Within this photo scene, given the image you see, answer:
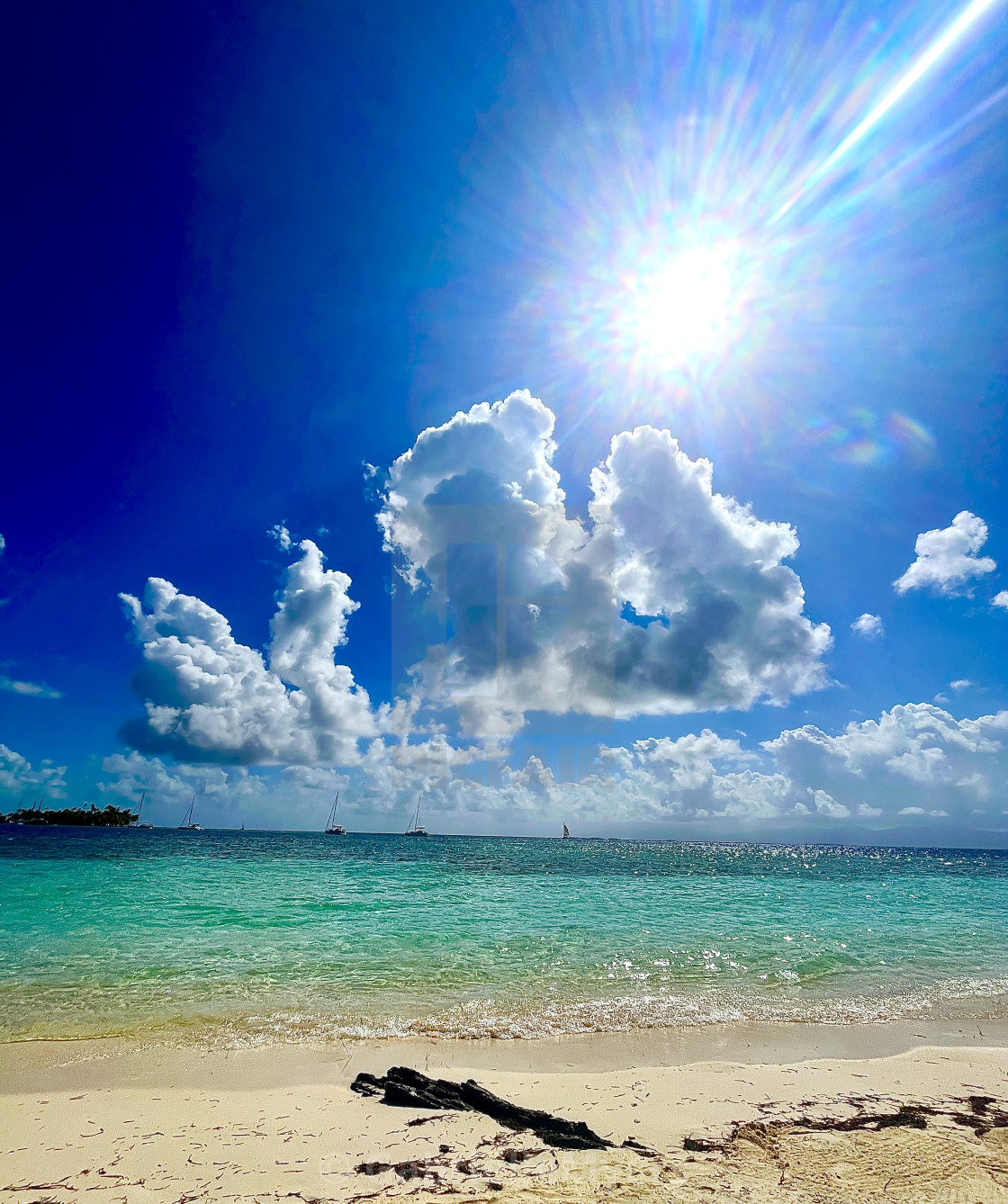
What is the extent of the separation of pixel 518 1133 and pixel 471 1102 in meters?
0.98

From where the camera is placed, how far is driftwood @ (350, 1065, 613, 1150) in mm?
6773

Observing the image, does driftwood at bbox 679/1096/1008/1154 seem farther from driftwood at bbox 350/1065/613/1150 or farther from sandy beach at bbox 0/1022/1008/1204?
driftwood at bbox 350/1065/613/1150

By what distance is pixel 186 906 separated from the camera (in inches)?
960

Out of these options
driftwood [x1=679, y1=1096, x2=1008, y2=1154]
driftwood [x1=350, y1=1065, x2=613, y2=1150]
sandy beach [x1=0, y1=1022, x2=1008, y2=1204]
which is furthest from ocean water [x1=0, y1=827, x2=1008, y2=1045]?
driftwood [x1=679, y1=1096, x2=1008, y2=1154]

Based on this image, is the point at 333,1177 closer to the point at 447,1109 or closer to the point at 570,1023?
the point at 447,1109

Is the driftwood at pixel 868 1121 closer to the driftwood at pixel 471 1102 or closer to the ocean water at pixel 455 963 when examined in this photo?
the driftwood at pixel 471 1102

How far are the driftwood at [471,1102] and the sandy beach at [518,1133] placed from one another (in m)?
0.19

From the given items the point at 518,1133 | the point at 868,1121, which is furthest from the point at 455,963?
the point at 868,1121

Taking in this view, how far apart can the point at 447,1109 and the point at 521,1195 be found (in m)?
2.21

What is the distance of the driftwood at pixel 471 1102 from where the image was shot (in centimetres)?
677

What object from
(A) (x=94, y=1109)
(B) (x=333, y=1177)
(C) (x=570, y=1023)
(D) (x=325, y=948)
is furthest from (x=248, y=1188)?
(D) (x=325, y=948)

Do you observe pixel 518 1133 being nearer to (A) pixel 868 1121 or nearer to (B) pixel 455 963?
(A) pixel 868 1121

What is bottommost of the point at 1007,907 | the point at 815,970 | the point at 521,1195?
the point at 1007,907

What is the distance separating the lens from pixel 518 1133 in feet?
22.7
